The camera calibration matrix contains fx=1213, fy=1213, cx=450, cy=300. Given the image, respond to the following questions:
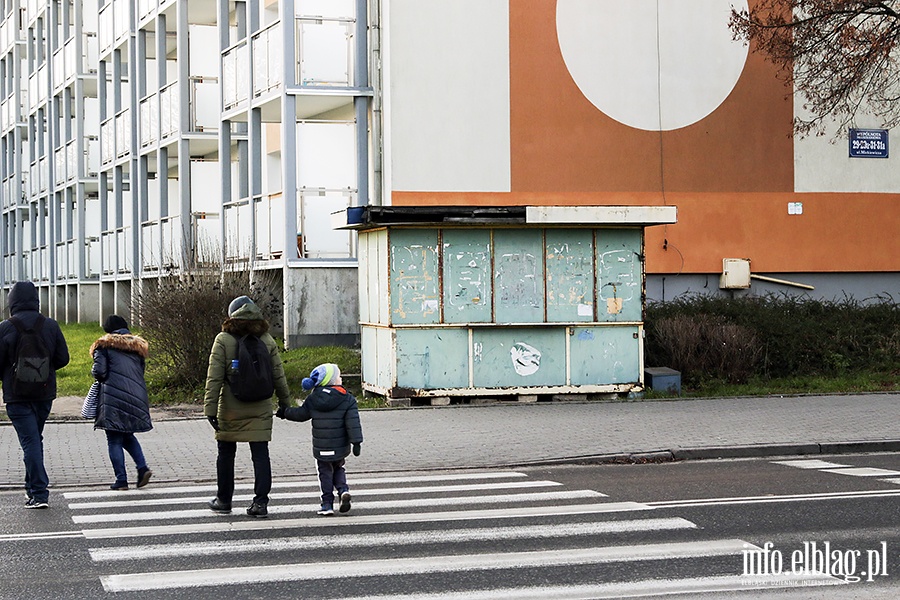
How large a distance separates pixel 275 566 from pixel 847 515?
14.1ft

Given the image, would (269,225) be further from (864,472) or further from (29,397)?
(864,472)

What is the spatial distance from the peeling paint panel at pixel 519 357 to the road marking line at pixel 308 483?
5336mm

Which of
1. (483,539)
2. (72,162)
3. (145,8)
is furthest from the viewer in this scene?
(72,162)

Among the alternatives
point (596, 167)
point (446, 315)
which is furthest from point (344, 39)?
point (446, 315)

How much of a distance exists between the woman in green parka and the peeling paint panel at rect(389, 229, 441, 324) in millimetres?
7548

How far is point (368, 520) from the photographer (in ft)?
29.9

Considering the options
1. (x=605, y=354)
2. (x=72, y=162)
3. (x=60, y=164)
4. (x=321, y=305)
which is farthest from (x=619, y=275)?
(x=60, y=164)


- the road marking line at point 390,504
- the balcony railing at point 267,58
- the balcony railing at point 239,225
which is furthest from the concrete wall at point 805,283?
the road marking line at point 390,504

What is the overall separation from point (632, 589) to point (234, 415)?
12.4ft

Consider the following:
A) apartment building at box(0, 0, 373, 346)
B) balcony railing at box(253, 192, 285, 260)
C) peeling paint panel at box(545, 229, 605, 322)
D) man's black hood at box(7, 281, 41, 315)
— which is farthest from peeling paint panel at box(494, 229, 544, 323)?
man's black hood at box(7, 281, 41, 315)

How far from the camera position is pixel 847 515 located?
8.98 m

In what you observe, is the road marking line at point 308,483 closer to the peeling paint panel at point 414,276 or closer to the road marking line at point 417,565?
the road marking line at point 417,565

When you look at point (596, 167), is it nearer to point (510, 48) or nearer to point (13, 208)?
point (510, 48)

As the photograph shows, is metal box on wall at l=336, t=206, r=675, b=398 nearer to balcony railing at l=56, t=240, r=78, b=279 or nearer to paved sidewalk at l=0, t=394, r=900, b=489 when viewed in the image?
paved sidewalk at l=0, t=394, r=900, b=489
